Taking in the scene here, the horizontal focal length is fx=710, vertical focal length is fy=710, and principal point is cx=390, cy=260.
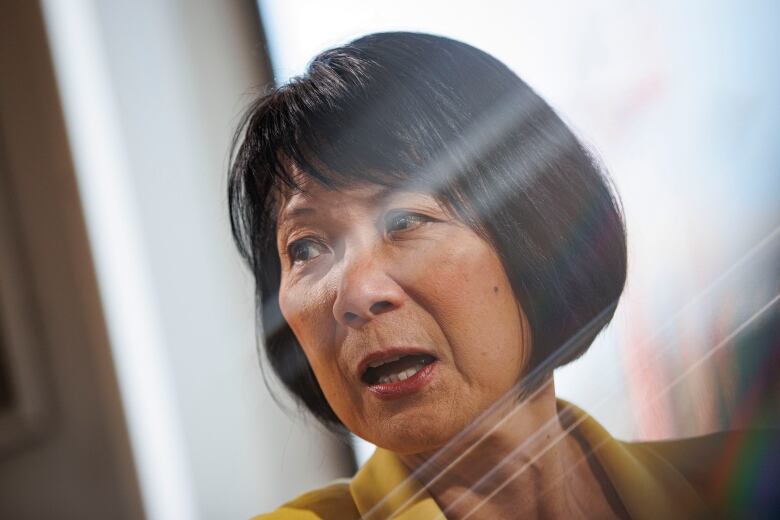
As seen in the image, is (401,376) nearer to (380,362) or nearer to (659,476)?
(380,362)

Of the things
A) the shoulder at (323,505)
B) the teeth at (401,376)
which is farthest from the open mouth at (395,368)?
the shoulder at (323,505)

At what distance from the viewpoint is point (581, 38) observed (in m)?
0.55

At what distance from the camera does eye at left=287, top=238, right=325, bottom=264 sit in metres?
0.55

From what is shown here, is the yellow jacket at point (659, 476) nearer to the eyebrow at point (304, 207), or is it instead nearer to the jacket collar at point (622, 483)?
the jacket collar at point (622, 483)

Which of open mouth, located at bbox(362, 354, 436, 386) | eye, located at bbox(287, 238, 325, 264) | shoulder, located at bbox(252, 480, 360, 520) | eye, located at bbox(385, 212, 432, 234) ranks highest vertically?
eye, located at bbox(385, 212, 432, 234)

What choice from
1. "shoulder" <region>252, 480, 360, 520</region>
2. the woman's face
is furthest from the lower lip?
"shoulder" <region>252, 480, 360, 520</region>

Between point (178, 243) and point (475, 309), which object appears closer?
point (475, 309)

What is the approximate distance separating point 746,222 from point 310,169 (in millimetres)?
332

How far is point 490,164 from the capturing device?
534 mm

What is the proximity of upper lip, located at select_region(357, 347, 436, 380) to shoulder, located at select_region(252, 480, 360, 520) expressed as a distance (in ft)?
0.36

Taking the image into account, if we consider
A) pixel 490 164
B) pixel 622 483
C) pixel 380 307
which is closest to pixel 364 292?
pixel 380 307

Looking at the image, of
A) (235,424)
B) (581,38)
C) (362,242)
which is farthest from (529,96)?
(235,424)

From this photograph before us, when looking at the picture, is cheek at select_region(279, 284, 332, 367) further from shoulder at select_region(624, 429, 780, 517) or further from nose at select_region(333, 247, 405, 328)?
shoulder at select_region(624, 429, 780, 517)

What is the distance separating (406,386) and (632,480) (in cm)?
19
